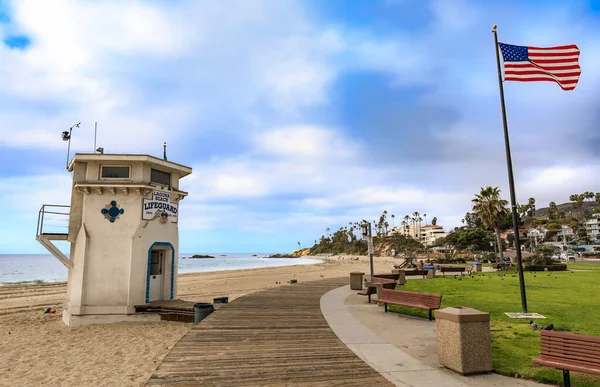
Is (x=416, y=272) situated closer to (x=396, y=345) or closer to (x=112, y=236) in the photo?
(x=396, y=345)

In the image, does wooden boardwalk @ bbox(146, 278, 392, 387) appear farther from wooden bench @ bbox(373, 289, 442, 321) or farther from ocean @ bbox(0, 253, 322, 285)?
ocean @ bbox(0, 253, 322, 285)

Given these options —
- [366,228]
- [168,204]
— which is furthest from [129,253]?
[366,228]

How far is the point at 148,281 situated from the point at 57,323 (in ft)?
16.2

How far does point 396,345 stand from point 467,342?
2192 millimetres

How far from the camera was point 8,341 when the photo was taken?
1260 cm

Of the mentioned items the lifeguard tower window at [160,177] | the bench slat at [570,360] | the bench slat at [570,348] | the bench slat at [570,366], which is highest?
the lifeguard tower window at [160,177]

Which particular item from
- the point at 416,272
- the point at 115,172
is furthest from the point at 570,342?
the point at 416,272

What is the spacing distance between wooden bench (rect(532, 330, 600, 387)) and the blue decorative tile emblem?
15.6 meters

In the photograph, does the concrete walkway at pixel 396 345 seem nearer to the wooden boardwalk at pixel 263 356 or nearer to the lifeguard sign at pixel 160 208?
the wooden boardwalk at pixel 263 356

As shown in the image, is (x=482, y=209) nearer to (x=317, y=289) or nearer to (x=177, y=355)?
(x=317, y=289)

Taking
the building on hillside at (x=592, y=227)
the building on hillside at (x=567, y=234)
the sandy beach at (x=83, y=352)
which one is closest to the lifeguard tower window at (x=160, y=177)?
the sandy beach at (x=83, y=352)

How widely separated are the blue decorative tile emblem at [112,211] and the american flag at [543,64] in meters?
16.6

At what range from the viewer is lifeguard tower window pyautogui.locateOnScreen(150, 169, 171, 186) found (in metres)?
15.9

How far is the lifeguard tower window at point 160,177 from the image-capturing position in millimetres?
15906
